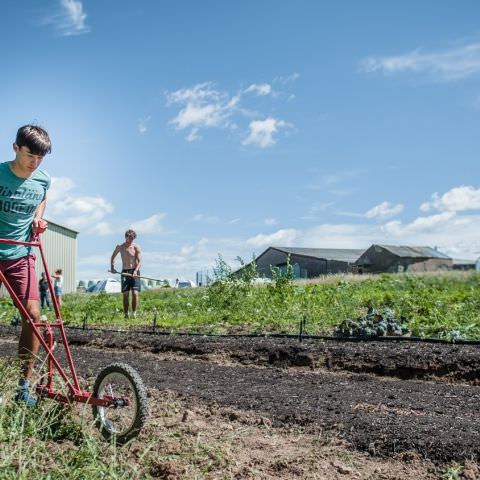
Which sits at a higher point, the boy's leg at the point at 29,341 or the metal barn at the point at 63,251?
the metal barn at the point at 63,251

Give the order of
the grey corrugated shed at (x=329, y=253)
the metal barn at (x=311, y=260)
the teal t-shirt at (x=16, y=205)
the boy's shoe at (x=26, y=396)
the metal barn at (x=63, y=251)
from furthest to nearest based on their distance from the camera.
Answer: the grey corrugated shed at (x=329, y=253) < the metal barn at (x=311, y=260) < the metal barn at (x=63, y=251) < the teal t-shirt at (x=16, y=205) < the boy's shoe at (x=26, y=396)

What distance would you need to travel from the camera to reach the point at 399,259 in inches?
1492

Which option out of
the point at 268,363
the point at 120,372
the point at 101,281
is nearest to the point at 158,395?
the point at 120,372

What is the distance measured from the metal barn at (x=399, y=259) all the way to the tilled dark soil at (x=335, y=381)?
2934 centimetres

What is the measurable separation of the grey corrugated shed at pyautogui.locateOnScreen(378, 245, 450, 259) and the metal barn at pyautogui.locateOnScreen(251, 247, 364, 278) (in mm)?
2407

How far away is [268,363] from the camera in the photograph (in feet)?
24.5

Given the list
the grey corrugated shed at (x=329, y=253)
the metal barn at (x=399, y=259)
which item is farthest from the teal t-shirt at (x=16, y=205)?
the grey corrugated shed at (x=329, y=253)

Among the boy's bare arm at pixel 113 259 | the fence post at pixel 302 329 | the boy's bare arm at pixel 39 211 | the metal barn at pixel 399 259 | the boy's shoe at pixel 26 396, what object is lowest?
the boy's shoe at pixel 26 396

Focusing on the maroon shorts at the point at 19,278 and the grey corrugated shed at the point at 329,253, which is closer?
the maroon shorts at the point at 19,278

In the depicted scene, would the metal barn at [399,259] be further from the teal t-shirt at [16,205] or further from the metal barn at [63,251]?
the teal t-shirt at [16,205]

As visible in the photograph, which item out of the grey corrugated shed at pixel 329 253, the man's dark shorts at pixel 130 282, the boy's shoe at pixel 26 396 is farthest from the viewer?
the grey corrugated shed at pixel 329 253

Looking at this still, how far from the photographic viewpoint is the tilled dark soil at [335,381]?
4.13 meters

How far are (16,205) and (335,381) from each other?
3.30 m

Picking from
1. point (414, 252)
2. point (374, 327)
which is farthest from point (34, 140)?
point (414, 252)
